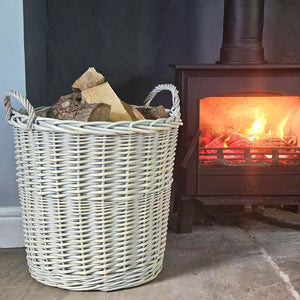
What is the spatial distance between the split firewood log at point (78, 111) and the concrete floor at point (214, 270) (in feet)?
1.88

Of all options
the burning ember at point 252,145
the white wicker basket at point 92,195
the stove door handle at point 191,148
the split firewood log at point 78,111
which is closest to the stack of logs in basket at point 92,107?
the split firewood log at point 78,111

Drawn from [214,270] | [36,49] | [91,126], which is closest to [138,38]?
[36,49]

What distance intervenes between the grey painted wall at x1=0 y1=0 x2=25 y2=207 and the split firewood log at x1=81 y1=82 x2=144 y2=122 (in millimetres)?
334

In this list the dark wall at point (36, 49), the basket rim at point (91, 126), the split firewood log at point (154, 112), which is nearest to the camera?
the basket rim at point (91, 126)

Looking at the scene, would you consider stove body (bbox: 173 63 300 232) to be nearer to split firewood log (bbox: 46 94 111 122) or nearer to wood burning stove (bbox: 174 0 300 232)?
wood burning stove (bbox: 174 0 300 232)

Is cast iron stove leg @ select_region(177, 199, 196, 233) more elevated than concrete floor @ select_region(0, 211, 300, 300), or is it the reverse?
cast iron stove leg @ select_region(177, 199, 196, 233)

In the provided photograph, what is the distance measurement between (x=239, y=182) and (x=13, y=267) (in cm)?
98

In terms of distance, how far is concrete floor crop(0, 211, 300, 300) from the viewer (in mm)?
1532

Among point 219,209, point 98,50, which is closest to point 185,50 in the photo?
point 98,50

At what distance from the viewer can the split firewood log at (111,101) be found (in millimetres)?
1605

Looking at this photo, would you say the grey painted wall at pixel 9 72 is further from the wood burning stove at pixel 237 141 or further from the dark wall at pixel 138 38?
the wood burning stove at pixel 237 141

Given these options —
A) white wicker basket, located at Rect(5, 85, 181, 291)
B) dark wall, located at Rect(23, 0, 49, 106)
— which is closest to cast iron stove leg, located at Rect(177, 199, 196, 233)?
white wicker basket, located at Rect(5, 85, 181, 291)

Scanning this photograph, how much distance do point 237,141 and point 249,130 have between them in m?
0.15

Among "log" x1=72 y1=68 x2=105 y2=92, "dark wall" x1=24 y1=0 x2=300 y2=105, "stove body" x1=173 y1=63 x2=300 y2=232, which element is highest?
"dark wall" x1=24 y1=0 x2=300 y2=105
